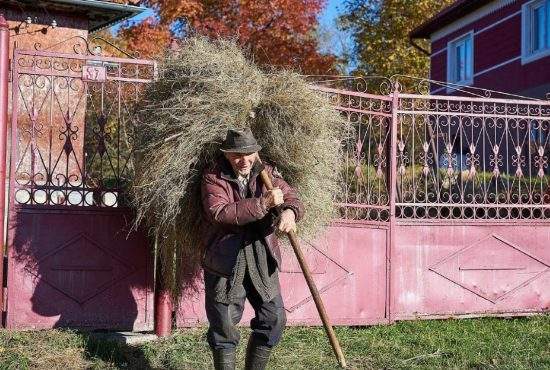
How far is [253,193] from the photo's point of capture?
4.78m

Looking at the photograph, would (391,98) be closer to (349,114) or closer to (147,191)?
(349,114)

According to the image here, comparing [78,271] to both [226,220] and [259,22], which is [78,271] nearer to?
[226,220]

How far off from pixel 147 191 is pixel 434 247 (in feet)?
10.8

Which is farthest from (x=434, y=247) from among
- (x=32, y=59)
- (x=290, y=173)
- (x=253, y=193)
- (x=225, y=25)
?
(x=225, y=25)

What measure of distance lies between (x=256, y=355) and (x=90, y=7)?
870cm

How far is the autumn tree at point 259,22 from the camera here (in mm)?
19219

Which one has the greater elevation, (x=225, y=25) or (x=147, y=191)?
(x=225, y=25)

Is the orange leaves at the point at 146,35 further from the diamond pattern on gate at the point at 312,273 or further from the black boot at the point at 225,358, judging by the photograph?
the black boot at the point at 225,358

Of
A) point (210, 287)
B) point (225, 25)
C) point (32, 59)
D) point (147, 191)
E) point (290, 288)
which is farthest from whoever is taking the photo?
point (225, 25)

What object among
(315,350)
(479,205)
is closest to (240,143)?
(315,350)

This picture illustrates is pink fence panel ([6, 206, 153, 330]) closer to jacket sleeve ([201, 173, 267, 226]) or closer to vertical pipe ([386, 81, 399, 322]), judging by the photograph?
jacket sleeve ([201, 173, 267, 226])

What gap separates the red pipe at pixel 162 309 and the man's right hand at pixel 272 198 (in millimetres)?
1935

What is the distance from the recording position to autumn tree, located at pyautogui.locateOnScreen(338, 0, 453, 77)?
A: 83.2 ft

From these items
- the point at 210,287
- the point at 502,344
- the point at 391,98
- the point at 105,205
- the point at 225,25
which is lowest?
the point at 502,344
